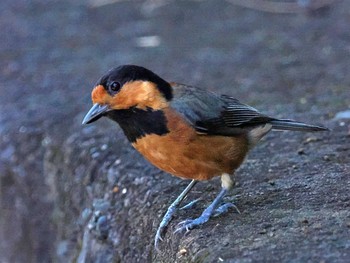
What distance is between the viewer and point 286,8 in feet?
29.9

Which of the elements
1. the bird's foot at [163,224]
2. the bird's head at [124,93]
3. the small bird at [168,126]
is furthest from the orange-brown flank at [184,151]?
the bird's foot at [163,224]

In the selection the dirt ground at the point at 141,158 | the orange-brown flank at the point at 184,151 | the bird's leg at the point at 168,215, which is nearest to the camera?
the dirt ground at the point at 141,158

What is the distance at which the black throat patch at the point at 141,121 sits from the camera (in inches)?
173

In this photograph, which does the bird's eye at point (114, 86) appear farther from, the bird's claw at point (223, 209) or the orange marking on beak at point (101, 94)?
the bird's claw at point (223, 209)

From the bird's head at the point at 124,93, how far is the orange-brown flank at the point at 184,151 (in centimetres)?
12

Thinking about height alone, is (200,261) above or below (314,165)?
above

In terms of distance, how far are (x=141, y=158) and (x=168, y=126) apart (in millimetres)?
1267

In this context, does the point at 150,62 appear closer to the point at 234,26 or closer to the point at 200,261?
the point at 234,26

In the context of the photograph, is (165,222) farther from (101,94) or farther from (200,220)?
(101,94)

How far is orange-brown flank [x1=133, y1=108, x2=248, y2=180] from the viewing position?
14.3ft

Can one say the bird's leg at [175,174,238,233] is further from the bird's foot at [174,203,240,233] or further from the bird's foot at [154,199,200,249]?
the bird's foot at [154,199,200,249]

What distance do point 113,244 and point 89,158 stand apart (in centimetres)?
85

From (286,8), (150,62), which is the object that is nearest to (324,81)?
(150,62)

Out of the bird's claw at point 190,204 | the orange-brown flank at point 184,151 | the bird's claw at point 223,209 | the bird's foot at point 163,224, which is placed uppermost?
the orange-brown flank at point 184,151
